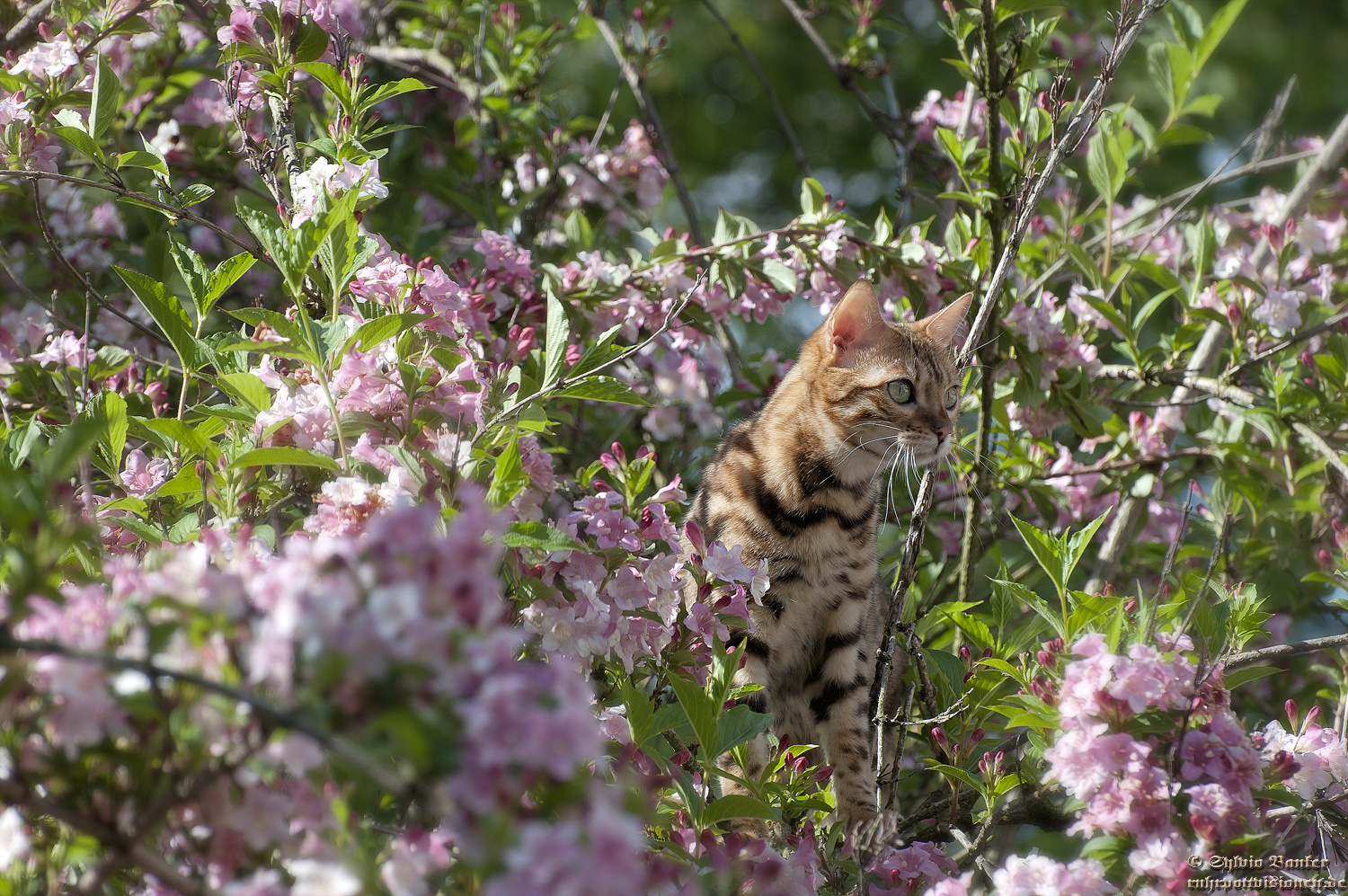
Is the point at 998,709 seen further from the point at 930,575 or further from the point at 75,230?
the point at 75,230

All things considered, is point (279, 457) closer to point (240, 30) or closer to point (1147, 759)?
point (240, 30)

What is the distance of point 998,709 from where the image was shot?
1711 mm

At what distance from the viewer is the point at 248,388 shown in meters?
1.55

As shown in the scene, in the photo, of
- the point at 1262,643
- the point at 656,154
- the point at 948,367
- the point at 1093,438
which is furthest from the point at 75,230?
the point at 1262,643

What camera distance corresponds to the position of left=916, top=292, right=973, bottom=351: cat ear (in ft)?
8.72

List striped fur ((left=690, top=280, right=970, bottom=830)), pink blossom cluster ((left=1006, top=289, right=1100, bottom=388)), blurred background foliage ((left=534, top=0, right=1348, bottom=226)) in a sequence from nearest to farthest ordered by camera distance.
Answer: pink blossom cluster ((left=1006, top=289, right=1100, bottom=388)), striped fur ((left=690, top=280, right=970, bottom=830)), blurred background foliage ((left=534, top=0, right=1348, bottom=226))

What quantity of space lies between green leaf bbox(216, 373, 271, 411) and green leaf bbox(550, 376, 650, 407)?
46 centimetres

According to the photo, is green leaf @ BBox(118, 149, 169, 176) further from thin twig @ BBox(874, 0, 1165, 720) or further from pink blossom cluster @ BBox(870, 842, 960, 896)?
pink blossom cluster @ BBox(870, 842, 960, 896)

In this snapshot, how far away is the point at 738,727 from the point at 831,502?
120cm

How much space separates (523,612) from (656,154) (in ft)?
7.59

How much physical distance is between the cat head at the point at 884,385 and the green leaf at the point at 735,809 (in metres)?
1.47

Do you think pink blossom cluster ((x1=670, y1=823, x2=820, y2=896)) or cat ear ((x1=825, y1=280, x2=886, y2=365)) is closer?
pink blossom cluster ((x1=670, y1=823, x2=820, y2=896))

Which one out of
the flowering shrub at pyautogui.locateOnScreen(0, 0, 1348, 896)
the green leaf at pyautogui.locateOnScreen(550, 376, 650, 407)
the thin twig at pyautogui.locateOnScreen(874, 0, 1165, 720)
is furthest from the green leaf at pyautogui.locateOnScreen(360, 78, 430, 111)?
the thin twig at pyautogui.locateOnScreen(874, 0, 1165, 720)

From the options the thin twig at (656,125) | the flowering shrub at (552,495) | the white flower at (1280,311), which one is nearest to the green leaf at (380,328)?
the flowering shrub at (552,495)
